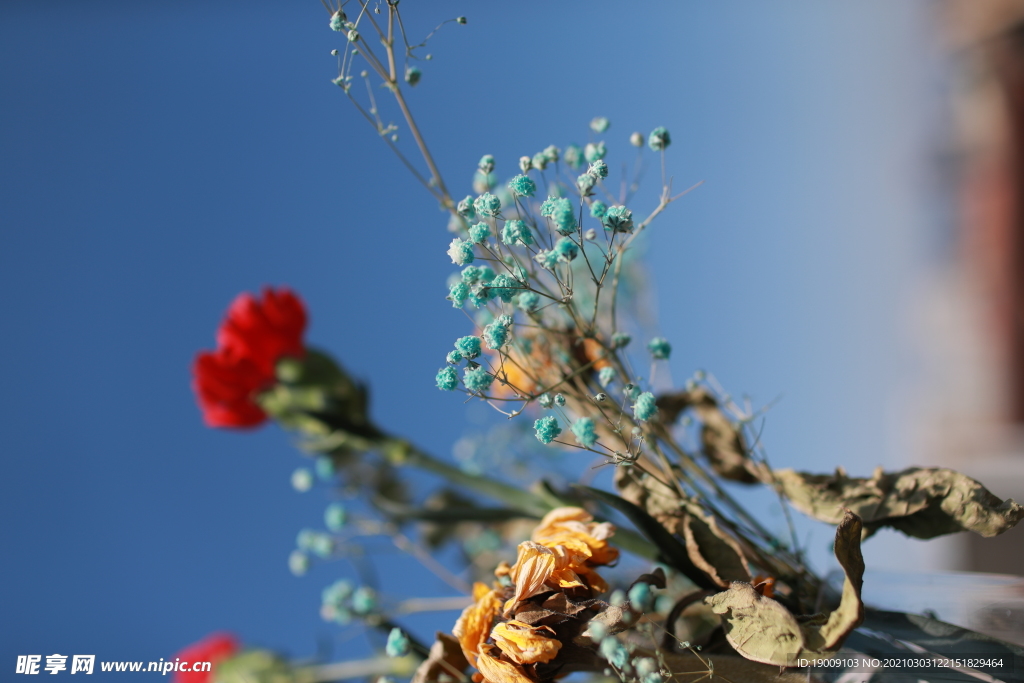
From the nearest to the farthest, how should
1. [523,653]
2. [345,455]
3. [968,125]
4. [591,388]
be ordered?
[523,653] < [591,388] < [345,455] < [968,125]

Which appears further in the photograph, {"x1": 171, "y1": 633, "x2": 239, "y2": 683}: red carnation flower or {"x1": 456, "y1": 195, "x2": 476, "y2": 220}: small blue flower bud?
{"x1": 171, "y1": 633, "x2": 239, "y2": 683}: red carnation flower

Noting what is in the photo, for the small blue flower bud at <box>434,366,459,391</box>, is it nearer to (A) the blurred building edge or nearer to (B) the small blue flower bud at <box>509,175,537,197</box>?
(B) the small blue flower bud at <box>509,175,537,197</box>

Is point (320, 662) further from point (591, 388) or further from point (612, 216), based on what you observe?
point (612, 216)

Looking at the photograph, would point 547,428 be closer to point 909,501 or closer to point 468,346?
point 468,346

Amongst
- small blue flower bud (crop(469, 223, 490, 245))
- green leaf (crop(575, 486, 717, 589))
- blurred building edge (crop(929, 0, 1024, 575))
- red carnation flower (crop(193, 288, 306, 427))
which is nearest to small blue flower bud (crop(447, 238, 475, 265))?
small blue flower bud (crop(469, 223, 490, 245))

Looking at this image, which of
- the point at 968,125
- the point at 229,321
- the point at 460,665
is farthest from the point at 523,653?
the point at 968,125

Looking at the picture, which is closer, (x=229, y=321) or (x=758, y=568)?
(x=758, y=568)

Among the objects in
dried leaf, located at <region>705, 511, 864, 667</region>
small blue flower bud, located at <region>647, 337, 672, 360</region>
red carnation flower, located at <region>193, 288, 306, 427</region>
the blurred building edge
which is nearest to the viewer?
dried leaf, located at <region>705, 511, 864, 667</region>
